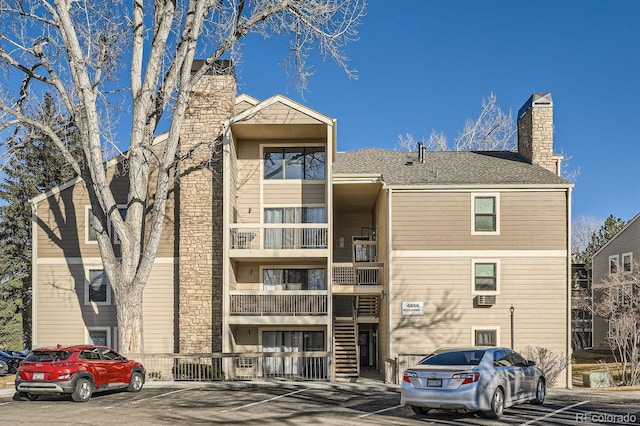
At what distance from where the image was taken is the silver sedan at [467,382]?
1271 centimetres

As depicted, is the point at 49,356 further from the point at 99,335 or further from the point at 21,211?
the point at 21,211

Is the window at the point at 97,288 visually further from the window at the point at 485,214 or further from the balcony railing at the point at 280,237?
the window at the point at 485,214

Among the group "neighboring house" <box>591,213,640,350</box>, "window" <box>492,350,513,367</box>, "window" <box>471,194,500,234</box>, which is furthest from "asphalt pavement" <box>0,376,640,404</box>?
"neighboring house" <box>591,213,640,350</box>

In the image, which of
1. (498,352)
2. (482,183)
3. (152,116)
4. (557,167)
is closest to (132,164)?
(152,116)

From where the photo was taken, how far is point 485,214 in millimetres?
25016

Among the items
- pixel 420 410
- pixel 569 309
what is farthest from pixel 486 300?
pixel 420 410

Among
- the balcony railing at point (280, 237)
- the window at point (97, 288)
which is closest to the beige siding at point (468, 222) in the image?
the balcony railing at point (280, 237)

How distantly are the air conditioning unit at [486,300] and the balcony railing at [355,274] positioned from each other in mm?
3842

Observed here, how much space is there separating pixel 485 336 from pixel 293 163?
32.5ft

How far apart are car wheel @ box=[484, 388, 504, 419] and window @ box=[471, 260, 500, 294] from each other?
1148 centimetres

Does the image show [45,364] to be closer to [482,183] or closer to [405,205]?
[405,205]

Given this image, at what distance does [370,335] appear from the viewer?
3109 centimetres

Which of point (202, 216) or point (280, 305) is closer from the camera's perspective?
point (280, 305)

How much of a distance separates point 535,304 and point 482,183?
472cm
